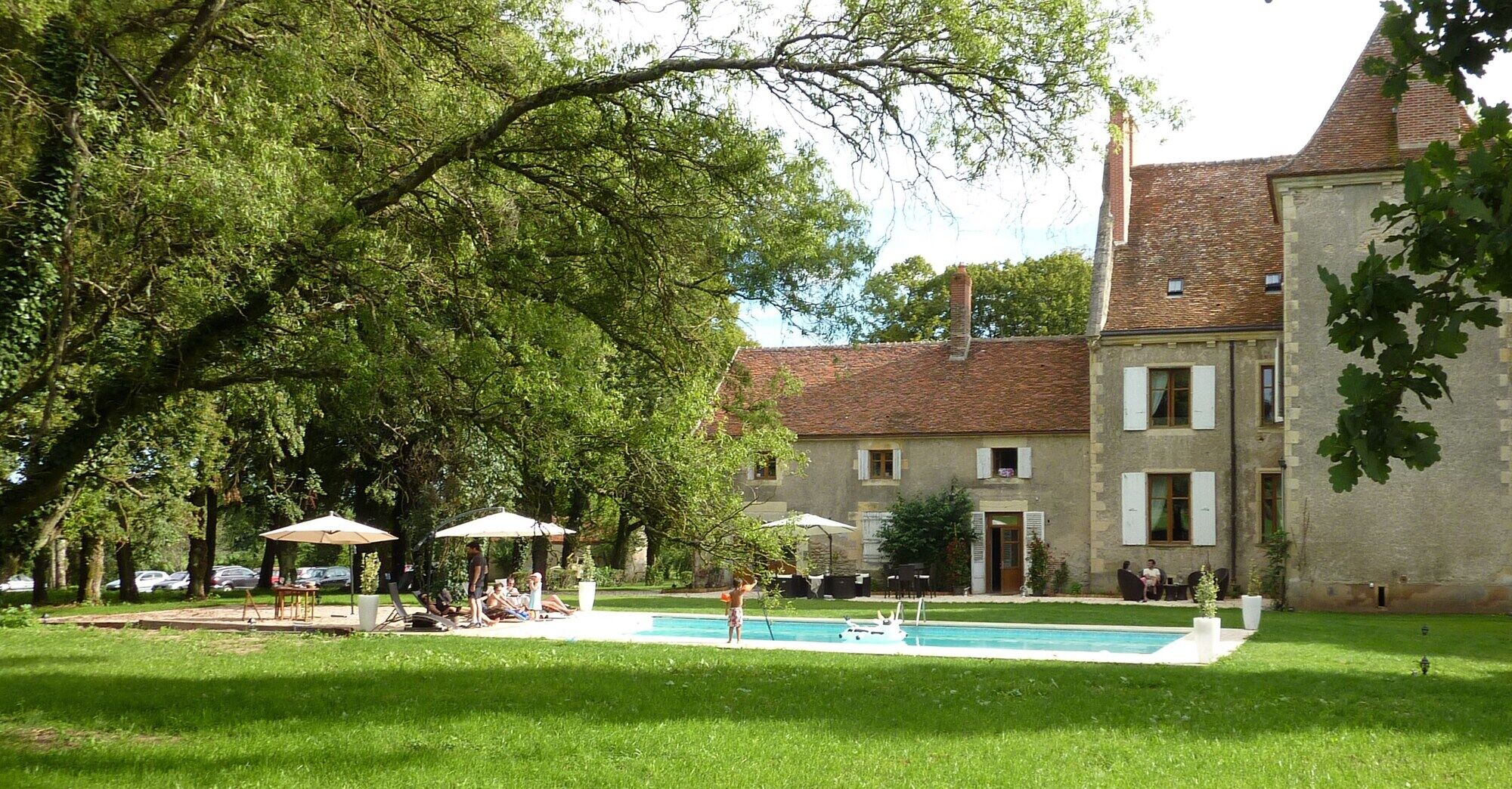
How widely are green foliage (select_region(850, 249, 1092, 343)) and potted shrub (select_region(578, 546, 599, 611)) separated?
1444 centimetres

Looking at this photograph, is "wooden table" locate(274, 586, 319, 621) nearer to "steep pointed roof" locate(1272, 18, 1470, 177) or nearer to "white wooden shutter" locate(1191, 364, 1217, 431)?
"white wooden shutter" locate(1191, 364, 1217, 431)

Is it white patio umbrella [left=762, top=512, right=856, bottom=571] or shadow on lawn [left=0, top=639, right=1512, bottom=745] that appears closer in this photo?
shadow on lawn [left=0, top=639, right=1512, bottom=745]

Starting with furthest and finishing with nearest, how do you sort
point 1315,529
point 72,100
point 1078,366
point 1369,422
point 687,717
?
point 1078,366 → point 1315,529 → point 687,717 → point 72,100 → point 1369,422

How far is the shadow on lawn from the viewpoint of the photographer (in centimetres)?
979

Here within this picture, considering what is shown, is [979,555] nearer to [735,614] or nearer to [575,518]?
[575,518]

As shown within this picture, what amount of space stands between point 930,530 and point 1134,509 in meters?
4.88

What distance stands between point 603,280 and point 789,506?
23945mm

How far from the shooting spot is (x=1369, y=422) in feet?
16.2

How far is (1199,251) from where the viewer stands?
3186 cm

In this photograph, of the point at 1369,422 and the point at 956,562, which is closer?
the point at 1369,422

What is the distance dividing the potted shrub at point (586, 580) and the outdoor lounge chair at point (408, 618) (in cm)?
380

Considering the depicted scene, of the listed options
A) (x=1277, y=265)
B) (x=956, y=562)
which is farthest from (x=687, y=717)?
(x=1277, y=265)

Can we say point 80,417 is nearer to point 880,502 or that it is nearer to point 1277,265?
point 880,502

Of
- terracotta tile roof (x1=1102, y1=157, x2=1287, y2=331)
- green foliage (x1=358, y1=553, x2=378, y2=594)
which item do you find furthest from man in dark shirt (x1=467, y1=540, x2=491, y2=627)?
terracotta tile roof (x1=1102, y1=157, x2=1287, y2=331)
